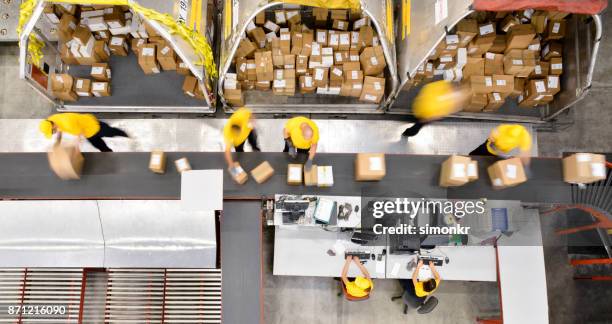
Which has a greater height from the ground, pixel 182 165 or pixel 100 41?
pixel 100 41

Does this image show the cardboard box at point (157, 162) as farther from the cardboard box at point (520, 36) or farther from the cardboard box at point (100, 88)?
the cardboard box at point (520, 36)

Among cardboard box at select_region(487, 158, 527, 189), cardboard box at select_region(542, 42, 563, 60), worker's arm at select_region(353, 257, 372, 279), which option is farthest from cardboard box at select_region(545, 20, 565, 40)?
worker's arm at select_region(353, 257, 372, 279)

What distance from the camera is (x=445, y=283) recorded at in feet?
21.4

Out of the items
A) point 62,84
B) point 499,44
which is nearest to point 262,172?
point 62,84

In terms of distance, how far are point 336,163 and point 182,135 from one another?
297 centimetres

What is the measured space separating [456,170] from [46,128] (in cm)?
491

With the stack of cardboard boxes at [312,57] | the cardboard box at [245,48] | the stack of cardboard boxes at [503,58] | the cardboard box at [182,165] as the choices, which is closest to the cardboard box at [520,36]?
the stack of cardboard boxes at [503,58]

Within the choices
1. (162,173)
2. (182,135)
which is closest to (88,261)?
(162,173)

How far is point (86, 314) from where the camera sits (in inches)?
237

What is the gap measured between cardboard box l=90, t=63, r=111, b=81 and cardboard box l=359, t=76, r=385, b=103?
4.06 metres

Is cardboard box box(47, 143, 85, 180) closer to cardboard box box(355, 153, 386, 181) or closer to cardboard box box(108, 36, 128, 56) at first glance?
cardboard box box(108, 36, 128, 56)

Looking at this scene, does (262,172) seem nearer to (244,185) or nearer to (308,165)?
(244,185)

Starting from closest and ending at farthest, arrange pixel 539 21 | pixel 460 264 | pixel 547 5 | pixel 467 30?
pixel 547 5, pixel 460 264, pixel 467 30, pixel 539 21

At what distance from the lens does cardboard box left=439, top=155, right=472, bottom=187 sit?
478cm
